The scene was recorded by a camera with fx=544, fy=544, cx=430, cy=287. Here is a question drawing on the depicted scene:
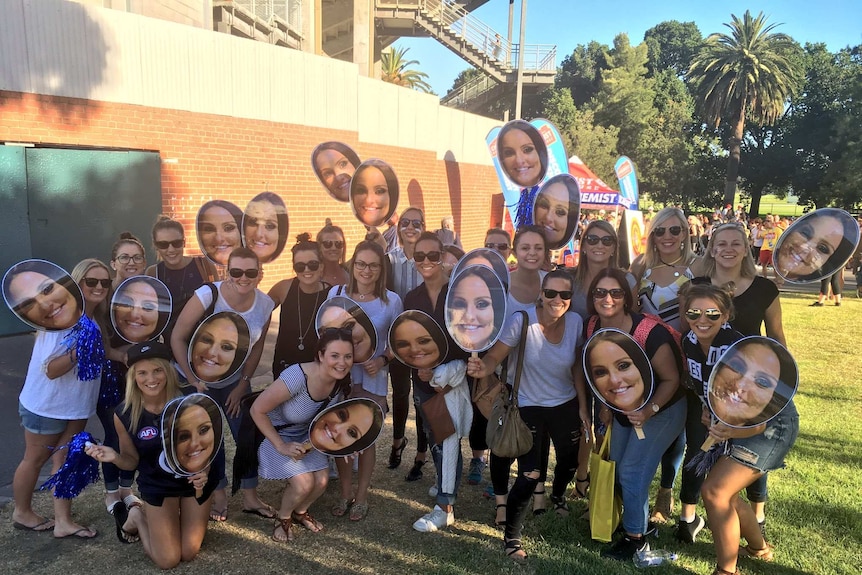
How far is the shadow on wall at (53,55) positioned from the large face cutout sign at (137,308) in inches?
212

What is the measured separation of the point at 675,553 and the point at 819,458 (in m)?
2.21

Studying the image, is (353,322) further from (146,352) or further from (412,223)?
(412,223)

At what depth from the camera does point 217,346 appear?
10.6ft

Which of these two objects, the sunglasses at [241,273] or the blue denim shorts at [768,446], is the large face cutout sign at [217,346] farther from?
the blue denim shorts at [768,446]

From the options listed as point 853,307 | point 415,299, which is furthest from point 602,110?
point 415,299

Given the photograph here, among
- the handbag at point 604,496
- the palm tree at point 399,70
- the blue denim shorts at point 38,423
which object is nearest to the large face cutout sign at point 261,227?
the blue denim shorts at point 38,423

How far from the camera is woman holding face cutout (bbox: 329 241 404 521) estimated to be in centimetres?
357

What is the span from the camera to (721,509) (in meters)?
2.78

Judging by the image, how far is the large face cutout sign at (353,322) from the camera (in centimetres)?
337

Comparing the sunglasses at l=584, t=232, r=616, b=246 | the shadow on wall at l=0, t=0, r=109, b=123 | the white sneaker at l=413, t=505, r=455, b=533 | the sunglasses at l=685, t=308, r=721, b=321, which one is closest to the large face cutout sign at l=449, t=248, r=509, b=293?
the sunglasses at l=584, t=232, r=616, b=246

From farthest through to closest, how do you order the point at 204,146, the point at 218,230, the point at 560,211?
1. the point at 204,146
2. the point at 560,211
3. the point at 218,230

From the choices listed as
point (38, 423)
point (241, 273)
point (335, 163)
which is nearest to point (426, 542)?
point (241, 273)

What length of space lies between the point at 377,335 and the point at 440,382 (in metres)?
0.52

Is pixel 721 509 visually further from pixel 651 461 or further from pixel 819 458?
pixel 819 458
